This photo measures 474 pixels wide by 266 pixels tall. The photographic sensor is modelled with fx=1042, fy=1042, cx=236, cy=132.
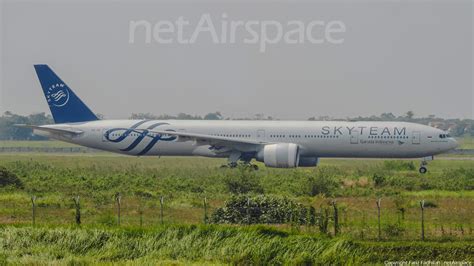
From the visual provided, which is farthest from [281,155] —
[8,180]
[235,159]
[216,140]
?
[8,180]

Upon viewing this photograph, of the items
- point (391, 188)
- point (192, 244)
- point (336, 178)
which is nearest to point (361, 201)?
point (391, 188)

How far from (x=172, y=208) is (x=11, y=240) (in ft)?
29.7

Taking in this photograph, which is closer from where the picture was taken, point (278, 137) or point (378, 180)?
point (378, 180)

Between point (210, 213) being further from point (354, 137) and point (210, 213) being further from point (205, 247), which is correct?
point (354, 137)

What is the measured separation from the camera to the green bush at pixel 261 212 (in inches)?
1118

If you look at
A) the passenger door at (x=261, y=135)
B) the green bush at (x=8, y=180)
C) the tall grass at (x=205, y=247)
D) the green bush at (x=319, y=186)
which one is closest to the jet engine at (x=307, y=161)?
the passenger door at (x=261, y=135)

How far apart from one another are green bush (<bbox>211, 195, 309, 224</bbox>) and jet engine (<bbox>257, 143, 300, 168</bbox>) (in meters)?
19.0

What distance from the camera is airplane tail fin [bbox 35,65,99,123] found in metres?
54.3

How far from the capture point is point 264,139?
2010 inches

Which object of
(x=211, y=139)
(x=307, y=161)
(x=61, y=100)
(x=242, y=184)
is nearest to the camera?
(x=242, y=184)

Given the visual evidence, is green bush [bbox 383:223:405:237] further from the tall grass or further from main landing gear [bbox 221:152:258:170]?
main landing gear [bbox 221:152:258:170]

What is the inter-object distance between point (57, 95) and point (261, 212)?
28.4m

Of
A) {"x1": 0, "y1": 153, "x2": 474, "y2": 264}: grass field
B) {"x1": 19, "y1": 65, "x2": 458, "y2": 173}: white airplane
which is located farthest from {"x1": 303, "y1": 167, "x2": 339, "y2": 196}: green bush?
{"x1": 19, "y1": 65, "x2": 458, "y2": 173}: white airplane

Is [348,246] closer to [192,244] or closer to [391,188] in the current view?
[192,244]
